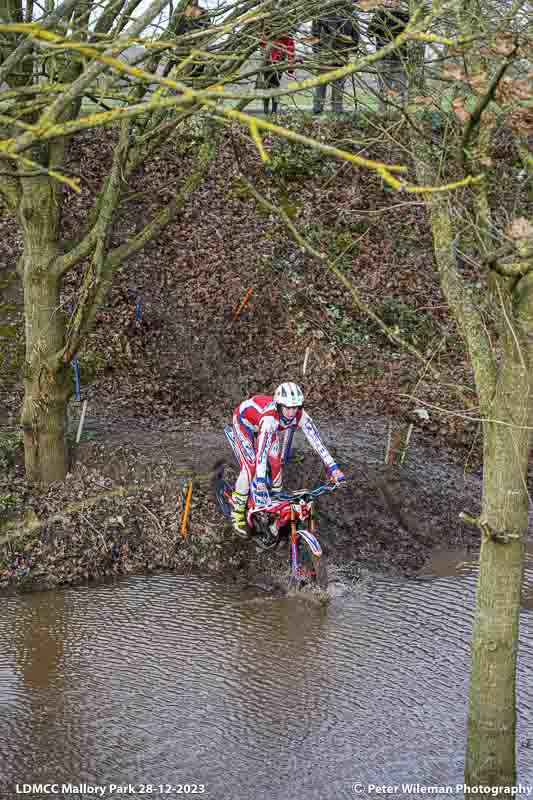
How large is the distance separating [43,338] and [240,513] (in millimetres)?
3192

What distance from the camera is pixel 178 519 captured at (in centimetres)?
1112

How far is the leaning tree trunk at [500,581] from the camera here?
5.78 metres

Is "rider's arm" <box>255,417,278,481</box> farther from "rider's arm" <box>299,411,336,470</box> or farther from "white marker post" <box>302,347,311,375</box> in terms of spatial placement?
"white marker post" <box>302,347,311,375</box>

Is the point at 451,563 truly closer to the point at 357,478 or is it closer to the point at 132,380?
the point at 357,478

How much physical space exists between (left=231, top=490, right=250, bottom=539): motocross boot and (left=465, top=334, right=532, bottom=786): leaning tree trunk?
4820 mm

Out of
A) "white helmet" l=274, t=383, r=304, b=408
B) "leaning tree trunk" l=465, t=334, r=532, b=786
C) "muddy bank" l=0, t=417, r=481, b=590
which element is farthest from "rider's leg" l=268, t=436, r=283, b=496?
"leaning tree trunk" l=465, t=334, r=532, b=786

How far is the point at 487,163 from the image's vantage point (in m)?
5.03

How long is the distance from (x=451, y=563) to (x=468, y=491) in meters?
→ 1.83

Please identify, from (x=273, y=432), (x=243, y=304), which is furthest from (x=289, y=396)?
(x=243, y=304)

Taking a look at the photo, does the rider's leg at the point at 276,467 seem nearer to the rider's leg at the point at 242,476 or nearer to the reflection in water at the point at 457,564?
the rider's leg at the point at 242,476

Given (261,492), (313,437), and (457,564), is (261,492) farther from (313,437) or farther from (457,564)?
(457,564)

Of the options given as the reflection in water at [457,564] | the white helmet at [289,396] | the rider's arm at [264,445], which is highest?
the white helmet at [289,396]

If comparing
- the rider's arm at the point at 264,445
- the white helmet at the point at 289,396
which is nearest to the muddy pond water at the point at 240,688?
the rider's arm at the point at 264,445

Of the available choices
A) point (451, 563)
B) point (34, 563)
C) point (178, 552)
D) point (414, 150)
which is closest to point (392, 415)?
point (451, 563)
